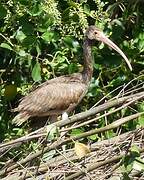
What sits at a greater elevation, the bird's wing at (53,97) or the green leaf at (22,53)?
the green leaf at (22,53)

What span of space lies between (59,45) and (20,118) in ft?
2.55

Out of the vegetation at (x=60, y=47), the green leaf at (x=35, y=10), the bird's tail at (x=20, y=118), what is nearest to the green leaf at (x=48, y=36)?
the vegetation at (x=60, y=47)

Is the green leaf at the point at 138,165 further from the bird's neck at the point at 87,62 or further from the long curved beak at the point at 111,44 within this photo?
the bird's neck at the point at 87,62

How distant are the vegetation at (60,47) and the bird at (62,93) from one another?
10cm

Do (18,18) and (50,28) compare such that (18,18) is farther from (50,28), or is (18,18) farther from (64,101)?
(64,101)

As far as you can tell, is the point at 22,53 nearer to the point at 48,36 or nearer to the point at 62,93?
the point at 48,36

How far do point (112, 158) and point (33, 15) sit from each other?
103 inches

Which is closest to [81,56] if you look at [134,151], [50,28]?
[50,28]

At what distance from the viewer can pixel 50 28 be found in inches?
232

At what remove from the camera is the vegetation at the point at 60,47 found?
5.71 meters

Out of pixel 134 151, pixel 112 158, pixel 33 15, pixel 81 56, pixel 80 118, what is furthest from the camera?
pixel 81 56

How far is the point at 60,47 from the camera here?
20.1 ft

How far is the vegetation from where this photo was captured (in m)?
5.71

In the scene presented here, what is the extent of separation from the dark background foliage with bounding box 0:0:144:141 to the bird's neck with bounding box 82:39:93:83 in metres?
0.09
